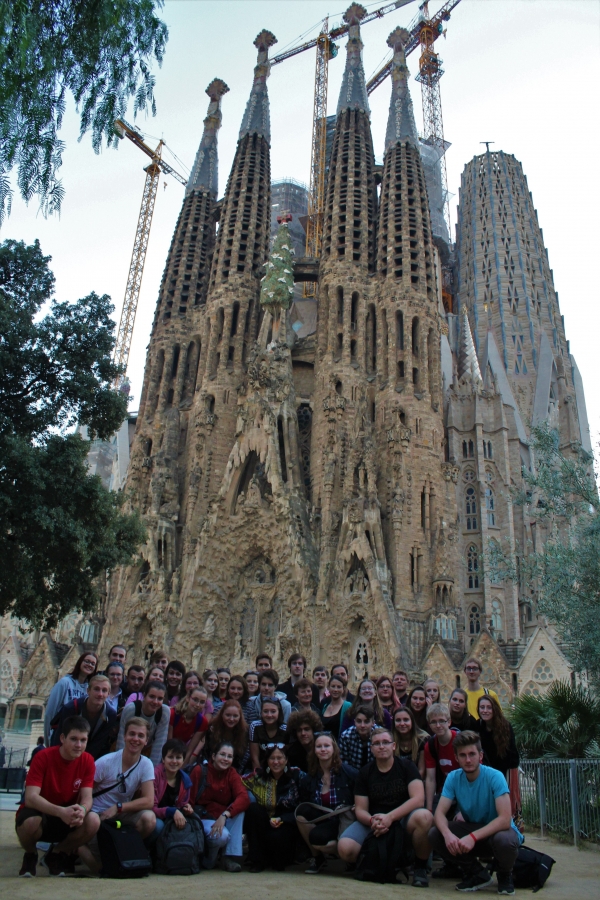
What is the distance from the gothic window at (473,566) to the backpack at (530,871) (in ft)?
84.1

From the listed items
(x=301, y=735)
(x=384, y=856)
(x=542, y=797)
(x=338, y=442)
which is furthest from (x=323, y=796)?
(x=338, y=442)

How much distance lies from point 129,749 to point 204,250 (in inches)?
1395

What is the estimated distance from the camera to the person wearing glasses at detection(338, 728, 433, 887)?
220 inches

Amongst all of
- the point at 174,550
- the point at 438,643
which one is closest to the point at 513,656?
the point at 438,643

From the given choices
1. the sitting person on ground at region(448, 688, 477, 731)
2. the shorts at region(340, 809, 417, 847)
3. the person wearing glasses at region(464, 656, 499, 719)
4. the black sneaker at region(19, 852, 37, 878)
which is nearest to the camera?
the black sneaker at region(19, 852, 37, 878)

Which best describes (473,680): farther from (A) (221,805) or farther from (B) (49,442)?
(B) (49,442)

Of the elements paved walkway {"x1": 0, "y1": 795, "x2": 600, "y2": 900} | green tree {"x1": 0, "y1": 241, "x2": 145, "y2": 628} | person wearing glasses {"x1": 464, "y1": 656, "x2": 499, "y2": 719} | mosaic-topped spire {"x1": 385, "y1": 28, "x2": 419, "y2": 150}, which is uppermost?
mosaic-topped spire {"x1": 385, "y1": 28, "x2": 419, "y2": 150}

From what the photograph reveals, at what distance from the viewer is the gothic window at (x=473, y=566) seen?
1217 inches

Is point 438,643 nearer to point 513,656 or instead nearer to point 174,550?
point 513,656

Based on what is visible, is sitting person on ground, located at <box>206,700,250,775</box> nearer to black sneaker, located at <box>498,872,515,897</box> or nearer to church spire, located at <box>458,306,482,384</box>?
black sneaker, located at <box>498,872,515,897</box>

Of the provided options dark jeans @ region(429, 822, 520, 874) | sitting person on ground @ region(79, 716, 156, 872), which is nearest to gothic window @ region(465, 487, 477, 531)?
dark jeans @ region(429, 822, 520, 874)

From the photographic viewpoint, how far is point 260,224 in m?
36.9

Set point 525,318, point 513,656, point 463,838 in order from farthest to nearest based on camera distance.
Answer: point 525,318 < point 513,656 < point 463,838

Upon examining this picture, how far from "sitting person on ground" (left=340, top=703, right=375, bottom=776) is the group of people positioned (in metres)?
0.01
